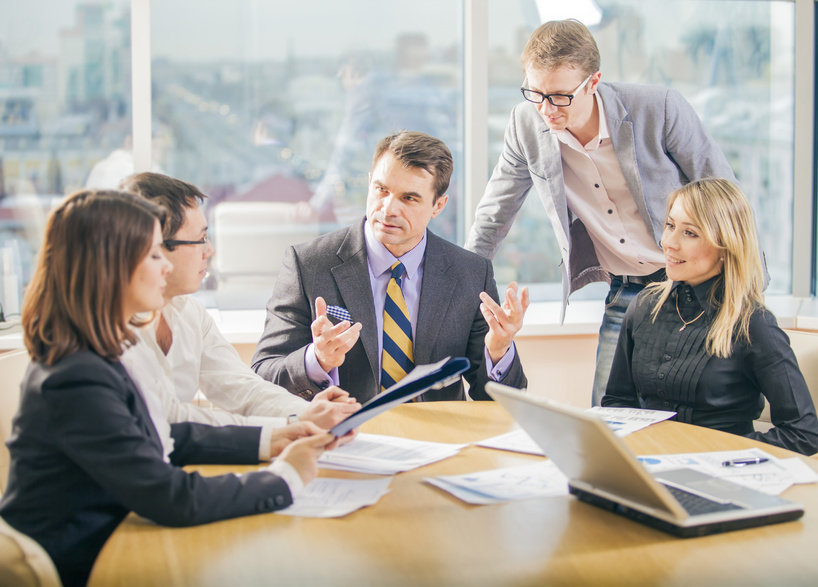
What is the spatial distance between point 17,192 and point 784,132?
3.82m

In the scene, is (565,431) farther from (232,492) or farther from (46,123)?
(46,123)

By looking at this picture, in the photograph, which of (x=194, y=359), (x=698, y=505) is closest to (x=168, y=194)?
(x=194, y=359)

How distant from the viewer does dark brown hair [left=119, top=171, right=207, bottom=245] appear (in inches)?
71.2

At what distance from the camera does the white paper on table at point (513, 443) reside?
5.04 ft

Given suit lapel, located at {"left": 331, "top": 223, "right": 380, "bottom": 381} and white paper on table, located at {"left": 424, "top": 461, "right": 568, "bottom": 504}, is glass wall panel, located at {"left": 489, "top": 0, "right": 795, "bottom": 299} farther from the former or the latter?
white paper on table, located at {"left": 424, "top": 461, "right": 568, "bottom": 504}

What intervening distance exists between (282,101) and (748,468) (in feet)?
9.04

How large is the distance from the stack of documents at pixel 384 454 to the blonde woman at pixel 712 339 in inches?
32.8

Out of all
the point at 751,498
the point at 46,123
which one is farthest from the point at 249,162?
the point at 751,498

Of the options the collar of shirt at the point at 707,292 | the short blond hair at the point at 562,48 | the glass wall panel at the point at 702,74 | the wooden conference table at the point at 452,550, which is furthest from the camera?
the glass wall panel at the point at 702,74

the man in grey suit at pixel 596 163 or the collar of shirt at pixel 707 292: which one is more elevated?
the man in grey suit at pixel 596 163

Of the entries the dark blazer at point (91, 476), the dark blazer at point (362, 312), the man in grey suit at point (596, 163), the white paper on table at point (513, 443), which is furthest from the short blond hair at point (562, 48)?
the dark blazer at point (91, 476)

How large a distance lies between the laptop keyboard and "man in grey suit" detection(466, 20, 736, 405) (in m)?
1.47

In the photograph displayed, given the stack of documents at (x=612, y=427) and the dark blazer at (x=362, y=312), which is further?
the dark blazer at (x=362, y=312)

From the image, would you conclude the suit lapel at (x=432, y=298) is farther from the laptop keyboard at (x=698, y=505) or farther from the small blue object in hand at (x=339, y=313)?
the laptop keyboard at (x=698, y=505)
